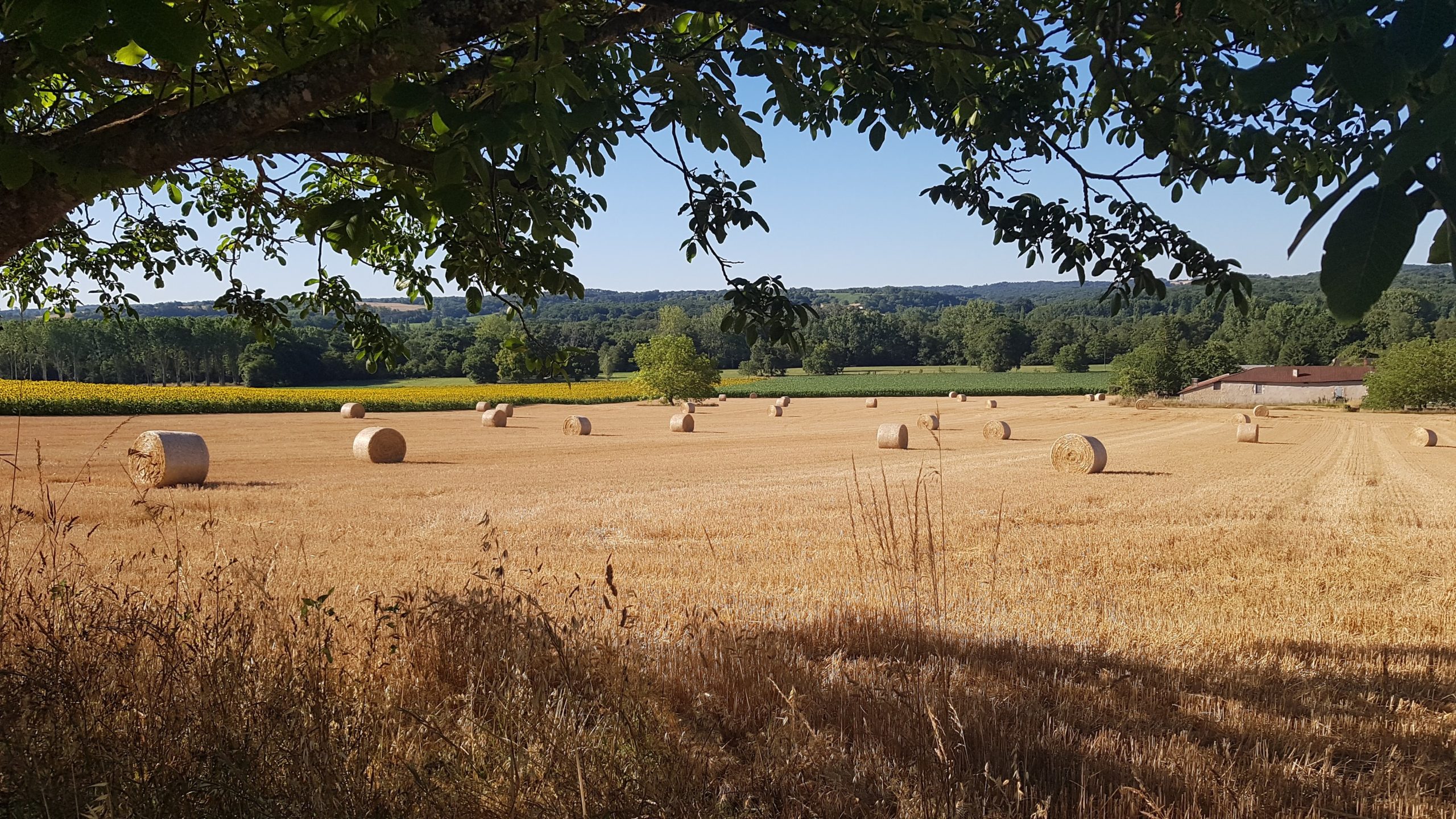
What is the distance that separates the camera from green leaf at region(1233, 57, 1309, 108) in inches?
48.8

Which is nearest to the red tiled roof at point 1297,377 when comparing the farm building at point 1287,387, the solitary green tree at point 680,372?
the farm building at point 1287,387

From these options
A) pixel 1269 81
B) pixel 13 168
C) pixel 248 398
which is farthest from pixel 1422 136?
pixel 248 398

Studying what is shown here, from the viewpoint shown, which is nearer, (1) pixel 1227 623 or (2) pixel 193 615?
(2) pixel 193 615

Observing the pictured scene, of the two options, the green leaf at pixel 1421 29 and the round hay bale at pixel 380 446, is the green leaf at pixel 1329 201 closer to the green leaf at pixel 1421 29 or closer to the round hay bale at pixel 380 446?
the green leaf at pixel 1421 29

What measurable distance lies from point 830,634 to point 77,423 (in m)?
45.2

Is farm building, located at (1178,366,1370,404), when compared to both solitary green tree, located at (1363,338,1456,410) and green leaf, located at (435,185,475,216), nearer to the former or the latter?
solitary green tree, located at (1363,338,1456,410)

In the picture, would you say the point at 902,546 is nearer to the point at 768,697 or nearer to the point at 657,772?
the point at 768,697

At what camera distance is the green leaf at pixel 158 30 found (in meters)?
1.66

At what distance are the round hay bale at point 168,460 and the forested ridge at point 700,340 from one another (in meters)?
19.8

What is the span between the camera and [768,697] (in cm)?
498

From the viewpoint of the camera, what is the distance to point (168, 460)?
18625 millimetres

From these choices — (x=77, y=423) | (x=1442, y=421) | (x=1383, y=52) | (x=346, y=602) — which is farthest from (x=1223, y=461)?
(x=77, y=423)

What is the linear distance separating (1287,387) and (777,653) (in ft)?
334

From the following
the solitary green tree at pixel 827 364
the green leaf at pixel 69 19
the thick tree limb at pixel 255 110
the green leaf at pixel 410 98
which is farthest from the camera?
the solitary green tree at pixel 827 364
